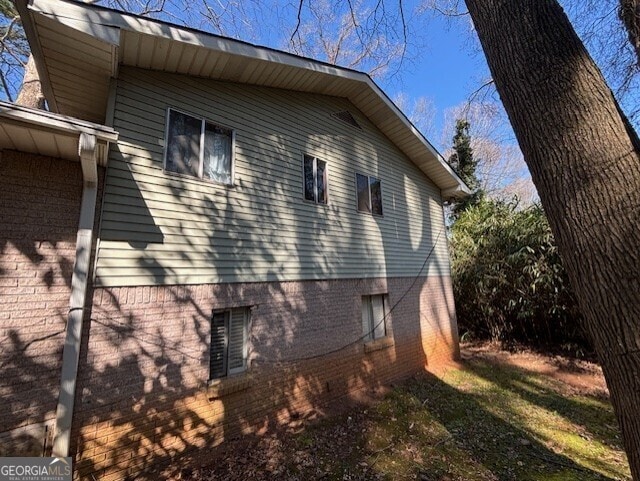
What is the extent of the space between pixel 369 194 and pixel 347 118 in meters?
2.08

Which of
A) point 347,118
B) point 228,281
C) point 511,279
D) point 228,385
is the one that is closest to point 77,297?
point 228,281

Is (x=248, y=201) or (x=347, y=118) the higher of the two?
(x=347, y=118)

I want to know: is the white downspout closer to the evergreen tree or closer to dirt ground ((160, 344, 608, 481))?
dirt ground ((160, 344, 608, 481))

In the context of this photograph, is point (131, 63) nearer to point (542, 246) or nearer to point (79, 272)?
point (79, 272)

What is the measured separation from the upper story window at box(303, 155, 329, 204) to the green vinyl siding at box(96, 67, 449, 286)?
170 mm

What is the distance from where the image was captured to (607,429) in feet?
20.4

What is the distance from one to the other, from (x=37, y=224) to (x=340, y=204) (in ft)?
18.2

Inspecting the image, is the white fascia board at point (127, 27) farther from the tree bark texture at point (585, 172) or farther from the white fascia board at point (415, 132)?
the tree bark texture at point (585, 172)

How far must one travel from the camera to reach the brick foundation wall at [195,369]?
13.4ft

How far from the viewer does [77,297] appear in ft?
12.9

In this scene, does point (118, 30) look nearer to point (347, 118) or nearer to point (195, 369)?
point (195, 369)

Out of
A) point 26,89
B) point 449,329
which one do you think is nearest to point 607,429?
point 449,329

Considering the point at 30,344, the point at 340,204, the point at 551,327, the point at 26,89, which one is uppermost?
the point at 26,89

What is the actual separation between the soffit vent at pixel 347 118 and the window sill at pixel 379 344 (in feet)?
18.3
